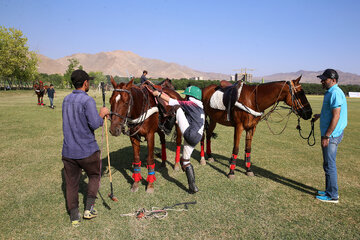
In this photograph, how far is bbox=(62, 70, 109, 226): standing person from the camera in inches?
134

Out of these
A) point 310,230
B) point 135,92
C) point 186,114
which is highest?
point 135,92

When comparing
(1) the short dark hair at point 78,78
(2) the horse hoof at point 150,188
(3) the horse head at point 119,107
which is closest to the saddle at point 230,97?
(2) the horse hoof at point 150,188

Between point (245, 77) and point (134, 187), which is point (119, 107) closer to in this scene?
point (134, 187)

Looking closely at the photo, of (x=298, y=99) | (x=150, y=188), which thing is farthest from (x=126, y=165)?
(x=298, y=99)

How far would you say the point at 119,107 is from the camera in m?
4.07

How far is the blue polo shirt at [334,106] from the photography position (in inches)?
160

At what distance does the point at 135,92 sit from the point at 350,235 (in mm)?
4654

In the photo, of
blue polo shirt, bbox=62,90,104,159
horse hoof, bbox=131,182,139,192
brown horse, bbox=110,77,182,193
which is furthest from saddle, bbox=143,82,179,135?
blue polo shirt, bbox=62,90,104,159

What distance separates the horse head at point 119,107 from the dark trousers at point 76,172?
574 millimetres

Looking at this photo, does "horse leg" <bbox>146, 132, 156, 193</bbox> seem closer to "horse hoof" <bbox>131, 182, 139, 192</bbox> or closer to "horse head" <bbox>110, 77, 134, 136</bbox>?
"horse hoof" <bbox>131, 182, 139, 192</bbox>

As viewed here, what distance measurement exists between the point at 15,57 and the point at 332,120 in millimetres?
53415

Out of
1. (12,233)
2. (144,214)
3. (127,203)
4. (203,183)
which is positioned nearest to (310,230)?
(203,183)

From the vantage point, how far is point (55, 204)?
4375 millimetres

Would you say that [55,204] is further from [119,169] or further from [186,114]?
[186,114]
